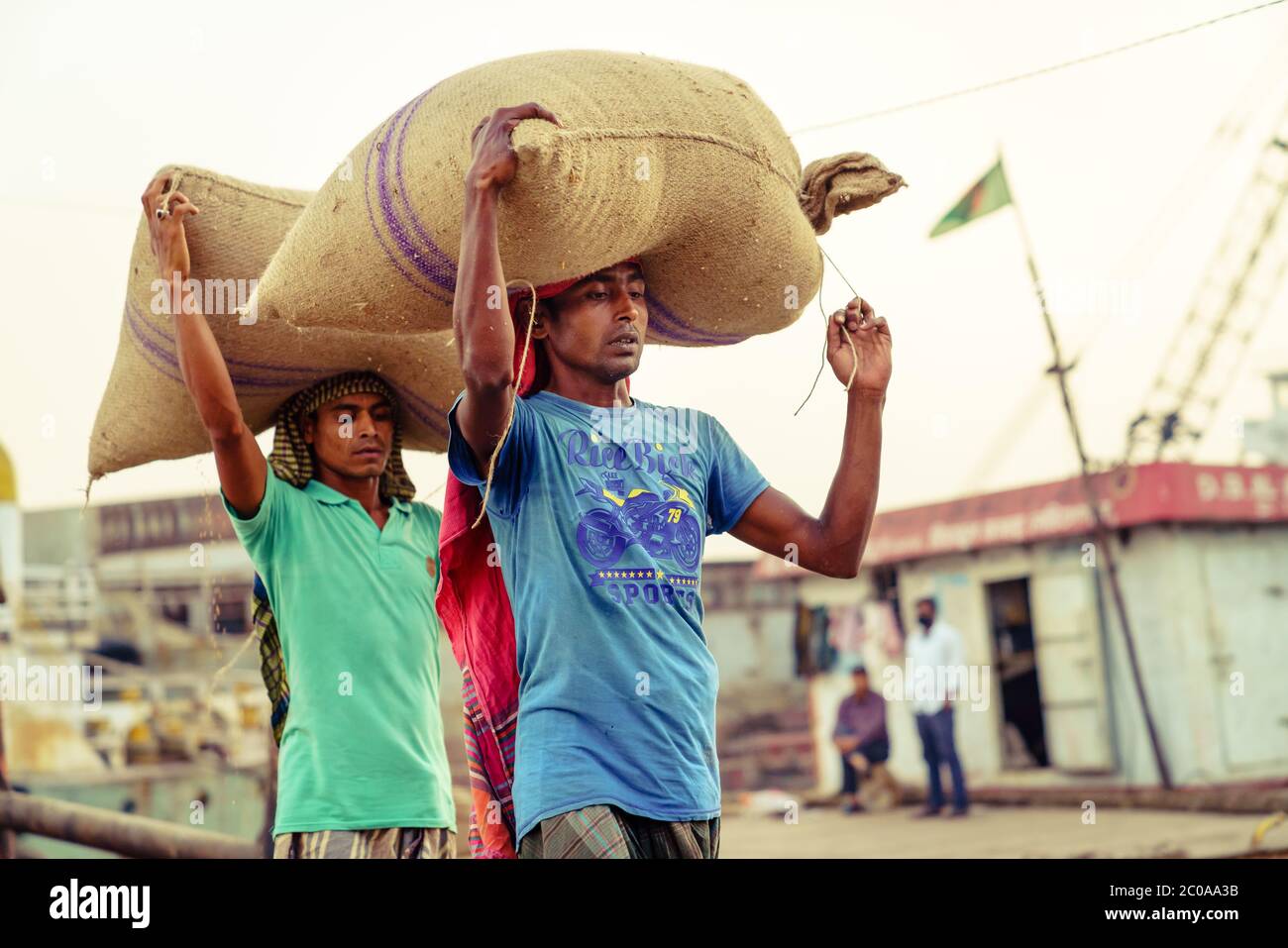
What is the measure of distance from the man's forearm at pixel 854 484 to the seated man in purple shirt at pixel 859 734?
39.8 ft

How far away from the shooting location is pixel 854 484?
2.59m

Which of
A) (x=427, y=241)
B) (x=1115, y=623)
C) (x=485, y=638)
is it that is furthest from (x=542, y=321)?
(x=1115, y=623)

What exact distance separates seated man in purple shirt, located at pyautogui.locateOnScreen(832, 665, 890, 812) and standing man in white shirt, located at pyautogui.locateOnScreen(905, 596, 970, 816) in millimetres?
1125

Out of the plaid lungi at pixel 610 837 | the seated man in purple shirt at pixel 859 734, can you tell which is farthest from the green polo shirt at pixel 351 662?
the seated man in purple shirt at pixel 859 734

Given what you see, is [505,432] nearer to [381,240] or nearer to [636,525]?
[636,525]

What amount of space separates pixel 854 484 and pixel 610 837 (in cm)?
82

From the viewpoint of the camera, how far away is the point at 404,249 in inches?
104

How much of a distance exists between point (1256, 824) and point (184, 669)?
53.8 ft

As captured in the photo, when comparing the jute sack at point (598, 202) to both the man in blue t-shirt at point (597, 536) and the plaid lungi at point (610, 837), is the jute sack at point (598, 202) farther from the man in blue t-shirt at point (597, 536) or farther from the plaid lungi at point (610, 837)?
the plaid lungi at point (610, 837)

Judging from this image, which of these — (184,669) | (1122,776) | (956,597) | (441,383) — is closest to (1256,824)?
(1122,776)

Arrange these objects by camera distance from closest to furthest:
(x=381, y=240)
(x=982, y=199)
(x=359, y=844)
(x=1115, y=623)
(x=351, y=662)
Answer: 1. (x=381, y=240)
2. (x=359, y=844)
3. (x=351, y=662)
4. (x=1115, y=623)
5. (x=982, y=199)

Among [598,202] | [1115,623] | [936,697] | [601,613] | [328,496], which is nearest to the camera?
[601,613]

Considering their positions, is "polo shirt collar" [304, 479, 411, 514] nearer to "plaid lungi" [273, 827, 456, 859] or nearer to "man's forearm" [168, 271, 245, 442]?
"man's forearm" [168, 271, 245, 442]

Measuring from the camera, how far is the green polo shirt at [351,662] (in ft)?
9.92
